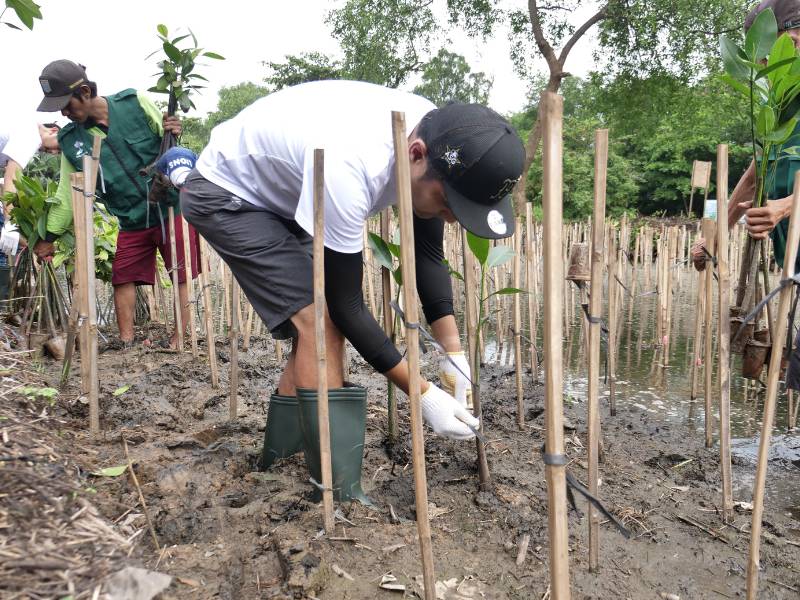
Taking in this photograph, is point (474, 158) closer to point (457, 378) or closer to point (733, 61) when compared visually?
point (457, 378)

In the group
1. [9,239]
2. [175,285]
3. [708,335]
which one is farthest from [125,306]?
[708,335]

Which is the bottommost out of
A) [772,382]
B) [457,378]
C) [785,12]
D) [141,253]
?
[457,378]

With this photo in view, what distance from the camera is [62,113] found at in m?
3.67

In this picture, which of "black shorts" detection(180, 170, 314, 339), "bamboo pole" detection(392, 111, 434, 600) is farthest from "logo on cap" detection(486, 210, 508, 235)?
"black shorts" detection(180, 170, 314, 339)

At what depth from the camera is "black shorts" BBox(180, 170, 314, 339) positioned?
186cm

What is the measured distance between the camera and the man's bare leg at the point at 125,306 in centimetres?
410

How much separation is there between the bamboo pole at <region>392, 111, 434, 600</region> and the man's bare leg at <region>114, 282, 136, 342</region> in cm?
338

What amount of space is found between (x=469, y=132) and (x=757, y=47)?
126 centimetres

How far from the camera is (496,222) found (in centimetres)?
167

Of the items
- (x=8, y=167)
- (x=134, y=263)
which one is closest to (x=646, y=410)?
(x=134, y=263)

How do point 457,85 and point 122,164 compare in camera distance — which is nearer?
point 122,164

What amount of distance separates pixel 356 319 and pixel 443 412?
43 cm

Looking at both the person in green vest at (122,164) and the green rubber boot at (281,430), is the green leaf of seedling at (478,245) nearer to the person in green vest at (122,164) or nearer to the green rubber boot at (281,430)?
the green rubber boot at (281,430)

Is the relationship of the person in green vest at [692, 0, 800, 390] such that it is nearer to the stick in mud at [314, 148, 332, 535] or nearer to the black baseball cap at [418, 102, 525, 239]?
the black baseball cap at [418, 102, 525, 239]
